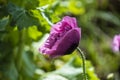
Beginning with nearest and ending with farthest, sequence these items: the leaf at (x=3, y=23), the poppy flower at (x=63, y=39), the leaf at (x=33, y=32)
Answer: the poppy flower at (x=63, y=39)
the leaf at (x=3, y=23)
the leaf at (x=33, y=32)

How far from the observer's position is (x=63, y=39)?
50.0 inches

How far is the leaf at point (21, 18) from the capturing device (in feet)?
4.83

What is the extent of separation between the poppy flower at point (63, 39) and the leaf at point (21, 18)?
0.18 meters

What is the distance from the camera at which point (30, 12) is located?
1.57m

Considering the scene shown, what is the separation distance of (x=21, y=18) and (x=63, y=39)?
10.8 inches

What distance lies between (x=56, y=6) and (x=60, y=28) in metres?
0.61

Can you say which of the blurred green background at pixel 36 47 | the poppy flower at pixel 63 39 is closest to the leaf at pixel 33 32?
the blurred green background at pixel 36 47

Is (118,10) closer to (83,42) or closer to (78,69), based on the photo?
(83,42)

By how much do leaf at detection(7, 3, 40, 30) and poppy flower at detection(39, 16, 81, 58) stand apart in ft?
0.59

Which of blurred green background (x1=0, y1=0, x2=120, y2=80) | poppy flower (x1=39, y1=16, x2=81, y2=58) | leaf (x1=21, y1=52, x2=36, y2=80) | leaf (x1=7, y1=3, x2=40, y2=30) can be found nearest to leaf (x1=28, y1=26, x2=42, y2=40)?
blurred green background (x1=0, y1=0, x2=120, y2=80)

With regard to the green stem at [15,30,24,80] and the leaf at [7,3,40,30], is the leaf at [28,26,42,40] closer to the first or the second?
the green stem at [15,30,24,80]

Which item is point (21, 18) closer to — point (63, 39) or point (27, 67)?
point (63, 39)

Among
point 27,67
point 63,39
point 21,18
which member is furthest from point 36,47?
point 63,39

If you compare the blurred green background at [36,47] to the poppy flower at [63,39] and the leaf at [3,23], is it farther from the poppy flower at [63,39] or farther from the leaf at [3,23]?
the poppy flower at [63,39]
